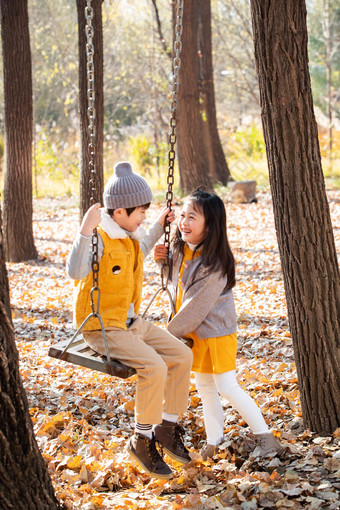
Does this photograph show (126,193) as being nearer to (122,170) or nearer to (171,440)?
(122,170)

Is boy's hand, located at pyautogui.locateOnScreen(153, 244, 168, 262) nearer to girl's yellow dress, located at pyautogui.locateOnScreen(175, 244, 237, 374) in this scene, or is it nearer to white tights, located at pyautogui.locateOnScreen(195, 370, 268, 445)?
girl's yellow dress, located at pyautogui.locateOnScreen(175, 244, 237, 374)

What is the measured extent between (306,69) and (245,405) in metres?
1.80

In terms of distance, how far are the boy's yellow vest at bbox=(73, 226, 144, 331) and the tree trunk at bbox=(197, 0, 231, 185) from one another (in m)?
11.3

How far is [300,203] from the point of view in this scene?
3.38 metres

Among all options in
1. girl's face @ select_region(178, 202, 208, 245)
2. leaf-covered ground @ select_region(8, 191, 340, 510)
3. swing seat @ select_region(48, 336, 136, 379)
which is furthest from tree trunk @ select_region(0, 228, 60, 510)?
girl's face @ select_region(178, 202, 208, 245)

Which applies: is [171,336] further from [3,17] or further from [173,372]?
[3,17]

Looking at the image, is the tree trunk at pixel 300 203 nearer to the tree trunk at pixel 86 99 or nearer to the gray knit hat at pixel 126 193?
the gray knit hat at pixel 126 193

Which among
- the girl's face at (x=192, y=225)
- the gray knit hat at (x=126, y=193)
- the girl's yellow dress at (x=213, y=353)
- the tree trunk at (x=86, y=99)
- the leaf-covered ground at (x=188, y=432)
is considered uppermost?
the tree trunk at (x=86, y=99)

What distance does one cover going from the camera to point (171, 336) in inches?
130

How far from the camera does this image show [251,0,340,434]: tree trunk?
3.30m

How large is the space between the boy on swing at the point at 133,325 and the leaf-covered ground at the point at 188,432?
22 cm

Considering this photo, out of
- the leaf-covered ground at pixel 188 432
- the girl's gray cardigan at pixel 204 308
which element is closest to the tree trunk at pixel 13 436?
the leaf-covered ground at pixel 188 432

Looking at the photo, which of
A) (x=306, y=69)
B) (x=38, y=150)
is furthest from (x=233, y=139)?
(x=306, y=69)

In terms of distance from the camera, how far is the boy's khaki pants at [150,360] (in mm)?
3104
